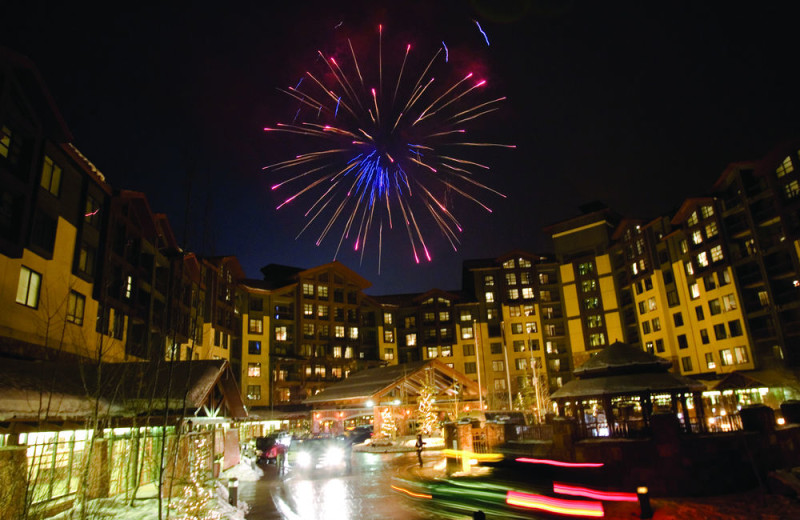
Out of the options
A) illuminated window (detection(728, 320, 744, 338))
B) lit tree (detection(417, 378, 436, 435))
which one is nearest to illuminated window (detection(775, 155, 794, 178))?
illuminated window (detection(728, 320, 744, 338))

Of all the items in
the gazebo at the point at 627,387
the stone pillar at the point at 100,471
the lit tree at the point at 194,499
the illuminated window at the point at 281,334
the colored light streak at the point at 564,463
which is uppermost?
the illuminated window at the point at 281,334

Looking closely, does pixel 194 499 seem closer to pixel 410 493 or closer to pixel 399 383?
pixel 410 493

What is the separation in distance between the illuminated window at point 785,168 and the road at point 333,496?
43.0m

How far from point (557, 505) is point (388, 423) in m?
30.6

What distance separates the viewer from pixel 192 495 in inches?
540

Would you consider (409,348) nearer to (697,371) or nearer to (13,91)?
(697,371)

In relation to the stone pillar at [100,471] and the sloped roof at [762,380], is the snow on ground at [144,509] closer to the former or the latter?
the stone pillar at [100,471]

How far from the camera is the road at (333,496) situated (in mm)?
15891

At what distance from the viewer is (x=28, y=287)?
24109mm

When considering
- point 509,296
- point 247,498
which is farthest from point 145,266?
point 509,296

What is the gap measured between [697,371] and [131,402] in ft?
194

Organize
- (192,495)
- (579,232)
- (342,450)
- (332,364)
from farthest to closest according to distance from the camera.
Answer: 1. (579,232)
2. (332,364)
3. (342,450)
4. (192,495)

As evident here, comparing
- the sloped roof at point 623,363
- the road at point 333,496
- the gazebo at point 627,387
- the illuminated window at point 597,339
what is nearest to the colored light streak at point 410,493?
the road at point 333,496

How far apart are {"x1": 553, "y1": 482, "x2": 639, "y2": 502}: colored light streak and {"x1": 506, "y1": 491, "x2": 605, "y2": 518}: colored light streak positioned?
20.7 inches
